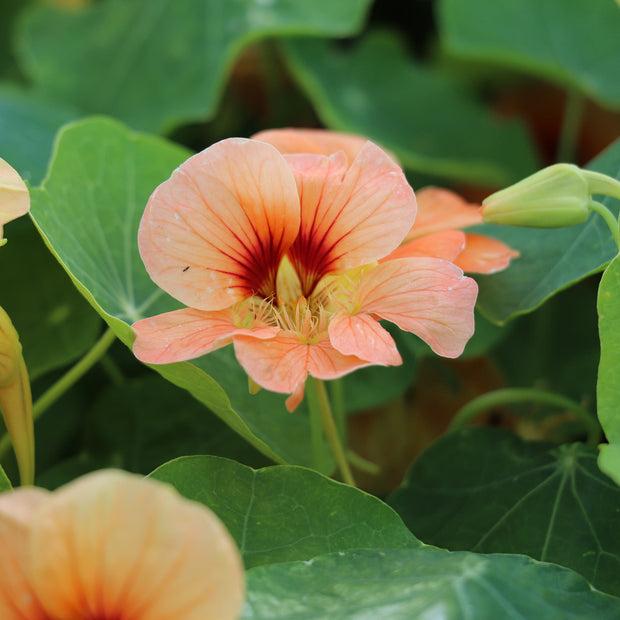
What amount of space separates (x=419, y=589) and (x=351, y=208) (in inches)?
10.3

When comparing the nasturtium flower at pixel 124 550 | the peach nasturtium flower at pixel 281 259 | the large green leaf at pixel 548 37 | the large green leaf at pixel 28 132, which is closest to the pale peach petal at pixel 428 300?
the peach nasturtium flower at pixel 281 259

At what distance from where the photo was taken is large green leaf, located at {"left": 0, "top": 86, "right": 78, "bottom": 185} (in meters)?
0.82

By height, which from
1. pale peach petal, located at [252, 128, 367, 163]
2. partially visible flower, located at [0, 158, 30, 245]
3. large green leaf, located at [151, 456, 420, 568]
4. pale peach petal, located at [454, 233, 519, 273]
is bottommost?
large green leaf, located at [151, 456, 420, 568]

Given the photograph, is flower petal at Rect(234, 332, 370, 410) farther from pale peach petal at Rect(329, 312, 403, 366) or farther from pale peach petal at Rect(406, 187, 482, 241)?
pale peach petal at Rect(406, 187, 482, 241)

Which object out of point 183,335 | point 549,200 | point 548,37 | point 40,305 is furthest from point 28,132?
point 548,37

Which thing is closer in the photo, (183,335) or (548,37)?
(183,335)

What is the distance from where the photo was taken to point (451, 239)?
0.59 metres

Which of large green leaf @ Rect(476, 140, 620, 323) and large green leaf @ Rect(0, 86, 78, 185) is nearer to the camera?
large green leaf @ Rect(476, 140, 620, 323)

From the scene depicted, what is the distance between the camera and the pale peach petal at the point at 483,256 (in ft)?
1.99

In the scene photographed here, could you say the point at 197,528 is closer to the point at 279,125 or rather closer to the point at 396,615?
the point at 396,615

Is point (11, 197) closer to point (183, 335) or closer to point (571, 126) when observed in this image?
point (183, 335)

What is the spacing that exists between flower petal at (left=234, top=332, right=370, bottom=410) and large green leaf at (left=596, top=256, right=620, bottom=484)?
0.17 m

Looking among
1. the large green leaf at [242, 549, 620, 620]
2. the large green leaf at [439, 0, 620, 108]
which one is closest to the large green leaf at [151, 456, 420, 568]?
the large green leaf at [242, 549, 620, 620]

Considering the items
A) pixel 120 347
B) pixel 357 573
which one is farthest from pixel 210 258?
pixel 120 347
